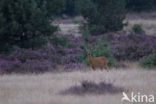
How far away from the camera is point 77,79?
1205 cm

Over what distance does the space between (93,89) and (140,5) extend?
58403mm

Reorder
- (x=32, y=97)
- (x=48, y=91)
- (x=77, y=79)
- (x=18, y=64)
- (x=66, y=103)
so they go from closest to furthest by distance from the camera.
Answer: (x=66, y=103)
(x=32, y=97)
(x=48, y=91)
(x=77, y=79)
(x=18, y=64)

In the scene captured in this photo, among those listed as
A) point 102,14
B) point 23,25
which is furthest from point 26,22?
point 102,14

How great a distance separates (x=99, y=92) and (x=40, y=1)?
12.2 metres

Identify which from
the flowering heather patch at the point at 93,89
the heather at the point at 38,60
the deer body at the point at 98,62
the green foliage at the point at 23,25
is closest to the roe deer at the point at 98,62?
the deer body at the point at 98,62

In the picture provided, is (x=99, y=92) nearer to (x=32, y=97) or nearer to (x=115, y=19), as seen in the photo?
(x=32, y=97)

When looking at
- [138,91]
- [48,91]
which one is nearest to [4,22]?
[48,91]

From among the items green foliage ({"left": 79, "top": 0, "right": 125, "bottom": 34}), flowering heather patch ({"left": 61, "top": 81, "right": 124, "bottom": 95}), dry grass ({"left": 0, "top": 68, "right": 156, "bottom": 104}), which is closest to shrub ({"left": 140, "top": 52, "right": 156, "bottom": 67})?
dry grass ({"left": 0, "top": 68, "right": 156, "bottom": 104})

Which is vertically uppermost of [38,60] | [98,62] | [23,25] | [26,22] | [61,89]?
[61,89]

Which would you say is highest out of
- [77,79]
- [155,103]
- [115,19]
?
[155,103]

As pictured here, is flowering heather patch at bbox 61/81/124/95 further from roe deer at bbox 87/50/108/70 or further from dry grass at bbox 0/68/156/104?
roe deer at bbox 87/50/108/70

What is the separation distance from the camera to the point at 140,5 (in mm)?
66500

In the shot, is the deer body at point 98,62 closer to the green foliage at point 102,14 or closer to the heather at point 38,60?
the heather at point 38,60

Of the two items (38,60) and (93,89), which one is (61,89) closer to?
(93,89)
